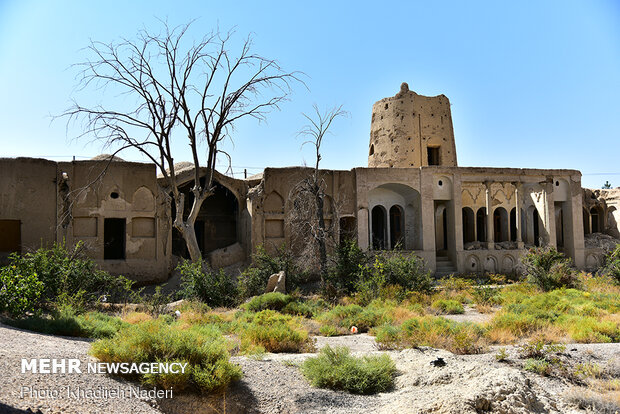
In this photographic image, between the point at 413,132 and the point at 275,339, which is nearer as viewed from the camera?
the point at 275,339

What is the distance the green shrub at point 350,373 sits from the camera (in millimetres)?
7094

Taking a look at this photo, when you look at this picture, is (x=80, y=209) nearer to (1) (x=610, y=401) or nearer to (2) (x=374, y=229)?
(2) (x=374, y=229)

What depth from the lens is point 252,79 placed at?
16.5 metres

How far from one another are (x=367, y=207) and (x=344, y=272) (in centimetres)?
489

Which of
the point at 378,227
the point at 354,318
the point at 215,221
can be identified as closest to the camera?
the point at 354,318

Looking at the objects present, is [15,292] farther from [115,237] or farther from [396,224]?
[396,224]

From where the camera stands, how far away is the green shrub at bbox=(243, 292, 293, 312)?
564 inches

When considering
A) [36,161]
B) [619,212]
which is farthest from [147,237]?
[619,212]

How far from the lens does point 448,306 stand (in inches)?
579

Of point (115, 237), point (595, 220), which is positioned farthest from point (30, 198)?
point (595, 220)

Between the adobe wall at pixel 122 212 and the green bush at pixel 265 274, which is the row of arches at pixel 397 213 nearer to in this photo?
the green bush at pixel 265 274

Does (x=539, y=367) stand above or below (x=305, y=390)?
above

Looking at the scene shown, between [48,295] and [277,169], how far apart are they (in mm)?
10119

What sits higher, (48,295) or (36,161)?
(36,161)
